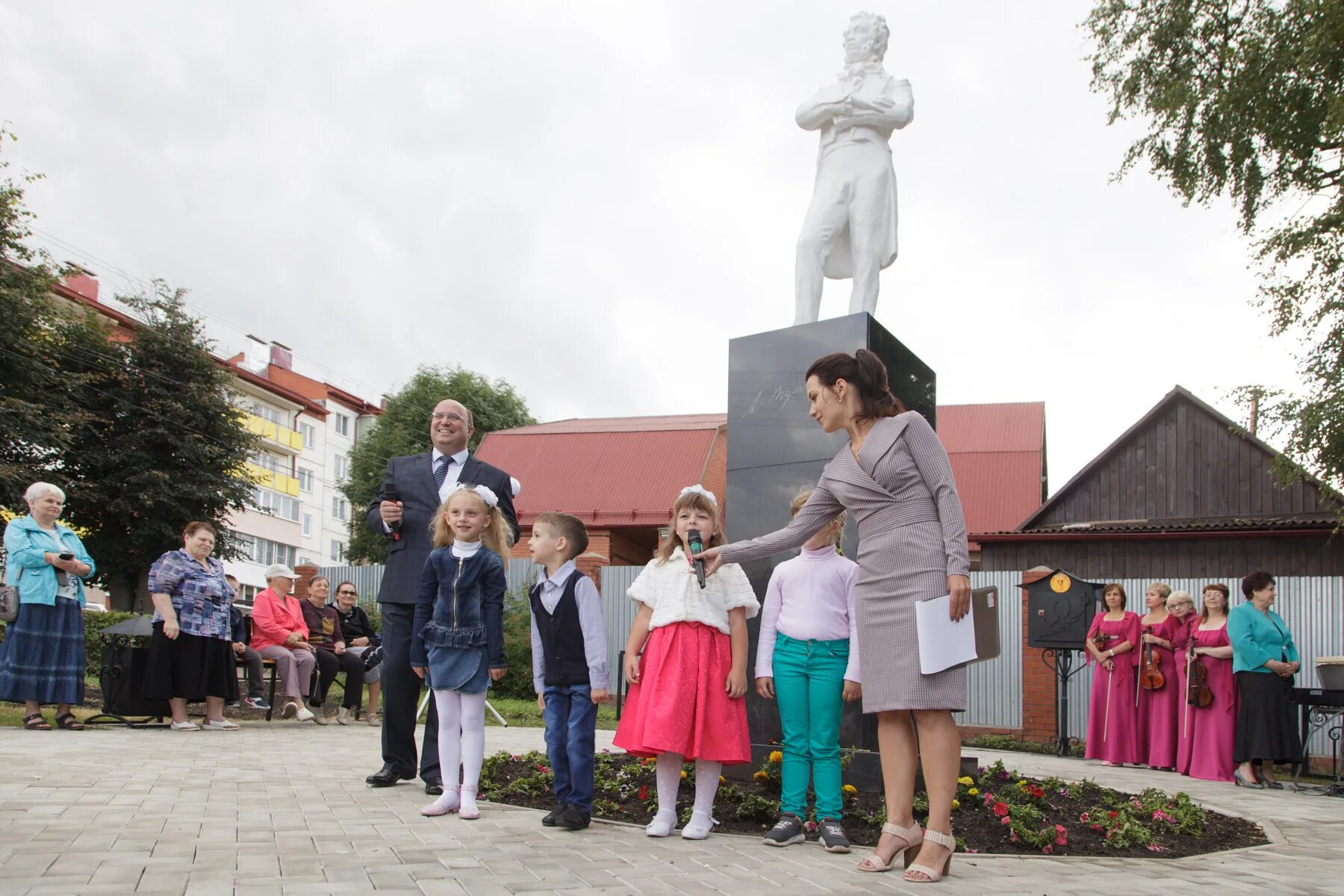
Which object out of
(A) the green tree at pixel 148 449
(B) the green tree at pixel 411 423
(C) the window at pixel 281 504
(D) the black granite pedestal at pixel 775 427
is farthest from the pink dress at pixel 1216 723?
(C) the window at pixel 281 504

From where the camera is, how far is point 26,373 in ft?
84.1

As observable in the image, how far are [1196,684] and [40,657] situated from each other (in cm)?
971

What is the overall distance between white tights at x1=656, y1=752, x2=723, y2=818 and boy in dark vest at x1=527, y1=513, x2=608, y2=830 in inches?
11.9

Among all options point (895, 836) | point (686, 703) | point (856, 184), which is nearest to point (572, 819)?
point (686, 703)

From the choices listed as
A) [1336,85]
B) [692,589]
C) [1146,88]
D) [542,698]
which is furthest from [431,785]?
[1146,88]

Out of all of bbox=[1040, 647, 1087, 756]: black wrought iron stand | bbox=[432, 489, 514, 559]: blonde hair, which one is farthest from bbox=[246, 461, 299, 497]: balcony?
bbox=[432, 489, 514, 559]: blonde hair

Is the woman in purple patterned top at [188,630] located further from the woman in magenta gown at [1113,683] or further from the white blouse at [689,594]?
the woman in magenta gown at [1113,683]

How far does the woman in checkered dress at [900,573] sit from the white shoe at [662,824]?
0.95 meters

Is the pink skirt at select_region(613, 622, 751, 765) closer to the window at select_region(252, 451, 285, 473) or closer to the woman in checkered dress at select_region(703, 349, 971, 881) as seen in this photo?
the woman in checkered dress at select_region(703, 349, 971, 881)

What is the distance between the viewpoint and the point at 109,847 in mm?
4008

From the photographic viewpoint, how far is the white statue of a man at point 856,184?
24.1ft

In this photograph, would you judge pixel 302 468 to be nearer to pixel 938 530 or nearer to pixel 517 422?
pixel 517 422

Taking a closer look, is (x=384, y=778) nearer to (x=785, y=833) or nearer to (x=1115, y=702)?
(x=785, y=833)

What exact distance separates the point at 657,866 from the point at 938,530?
1.54 m
